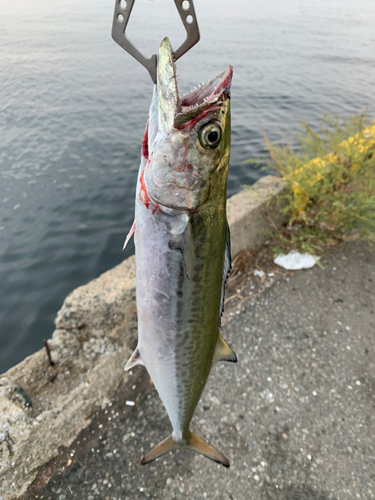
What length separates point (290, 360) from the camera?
3.51 metres

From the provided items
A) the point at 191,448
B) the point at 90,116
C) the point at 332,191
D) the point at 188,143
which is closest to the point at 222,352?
the point at 191,448

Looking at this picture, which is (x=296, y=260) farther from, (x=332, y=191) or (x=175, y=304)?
(x=175, y=304)

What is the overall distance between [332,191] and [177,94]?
3854 mm

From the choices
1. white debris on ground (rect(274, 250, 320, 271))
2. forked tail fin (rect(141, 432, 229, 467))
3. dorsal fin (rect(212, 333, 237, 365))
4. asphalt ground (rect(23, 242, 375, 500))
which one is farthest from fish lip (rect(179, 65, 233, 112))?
white debris on ground (rect(274, 250, 320, 271))

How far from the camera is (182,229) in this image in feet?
4.88

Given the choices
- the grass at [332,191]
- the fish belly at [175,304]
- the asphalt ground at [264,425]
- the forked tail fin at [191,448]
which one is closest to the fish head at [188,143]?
the fish belly at [175,304]

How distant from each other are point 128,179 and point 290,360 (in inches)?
223

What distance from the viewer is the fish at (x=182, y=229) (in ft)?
4.41

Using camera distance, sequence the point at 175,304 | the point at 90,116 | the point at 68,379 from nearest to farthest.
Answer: the point at 175,304, the point at 68,379, the point at 90,116

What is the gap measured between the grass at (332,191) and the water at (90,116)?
2.86m

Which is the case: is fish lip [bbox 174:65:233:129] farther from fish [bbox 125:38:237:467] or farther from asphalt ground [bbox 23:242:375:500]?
asphalt ground [bbox 23:242:375:500]

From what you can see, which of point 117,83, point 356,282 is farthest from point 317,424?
point 117,83

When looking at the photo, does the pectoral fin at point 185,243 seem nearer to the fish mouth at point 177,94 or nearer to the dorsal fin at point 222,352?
the fish mouth at point 177,94

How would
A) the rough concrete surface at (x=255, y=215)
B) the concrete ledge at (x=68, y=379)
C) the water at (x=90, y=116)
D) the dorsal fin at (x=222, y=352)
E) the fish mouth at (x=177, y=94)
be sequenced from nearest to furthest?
the fish mouth at (x=177, y=94) → the dorsal fin at (x=222, y=352) → the concrete ledge at (x=68, y=379) → the rough concrete surface at (x=255, y=215) → the water at (x=90, y=116)
